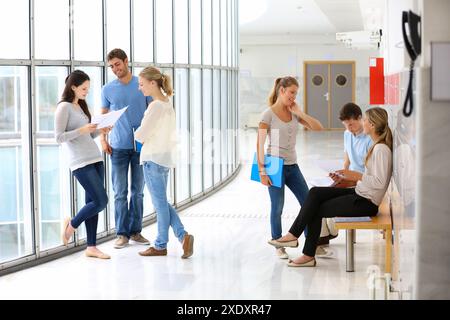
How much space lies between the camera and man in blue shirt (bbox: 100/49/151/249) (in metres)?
8.44

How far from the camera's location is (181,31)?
39.2 ft

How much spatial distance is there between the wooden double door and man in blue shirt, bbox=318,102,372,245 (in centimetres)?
2584

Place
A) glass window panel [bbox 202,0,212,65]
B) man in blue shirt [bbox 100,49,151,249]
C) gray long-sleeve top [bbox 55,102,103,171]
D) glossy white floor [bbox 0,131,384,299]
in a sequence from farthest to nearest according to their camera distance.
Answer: glass window panel [bbox 202,0,212,65] < man in blue shirt [bbox 100,49,151,249] < gray long-sleeve top [bbox 55,102,103,171] < glossy white floor [bbox 0,131,384,299]

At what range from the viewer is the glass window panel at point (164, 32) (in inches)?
428

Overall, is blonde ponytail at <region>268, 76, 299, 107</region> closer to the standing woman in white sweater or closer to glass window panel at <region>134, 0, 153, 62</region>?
the standing woman in white sweater

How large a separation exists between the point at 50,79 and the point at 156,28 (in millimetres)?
A: 2767

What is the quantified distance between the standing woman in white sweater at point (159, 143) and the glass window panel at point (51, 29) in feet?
2.90

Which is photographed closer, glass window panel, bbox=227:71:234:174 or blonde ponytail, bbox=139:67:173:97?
blonde ponytail, bbox=139:67:173:97

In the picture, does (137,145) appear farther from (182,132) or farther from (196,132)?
(196,132)

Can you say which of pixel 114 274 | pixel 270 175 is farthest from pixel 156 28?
pixel 114 274

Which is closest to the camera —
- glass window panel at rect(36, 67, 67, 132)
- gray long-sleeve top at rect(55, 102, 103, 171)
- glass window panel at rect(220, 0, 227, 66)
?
gray long-sleeve top at rect(55, 102, 103, 171)

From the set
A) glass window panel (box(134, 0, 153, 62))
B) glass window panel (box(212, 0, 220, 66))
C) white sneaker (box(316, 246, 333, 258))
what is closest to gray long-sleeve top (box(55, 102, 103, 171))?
white sneaker (box(316, 246, 333, 258))
